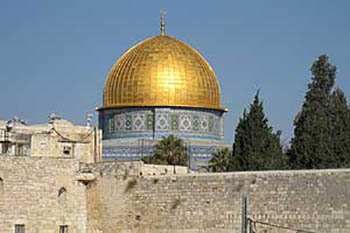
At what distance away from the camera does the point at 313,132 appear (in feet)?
90.7

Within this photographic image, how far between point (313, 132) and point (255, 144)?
1.94 m

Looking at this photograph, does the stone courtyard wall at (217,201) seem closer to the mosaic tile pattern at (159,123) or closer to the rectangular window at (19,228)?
the rectangular window at (19,228)

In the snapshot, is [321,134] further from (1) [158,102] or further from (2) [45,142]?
(1) [158,102]

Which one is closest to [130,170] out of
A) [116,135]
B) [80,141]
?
[80,141]

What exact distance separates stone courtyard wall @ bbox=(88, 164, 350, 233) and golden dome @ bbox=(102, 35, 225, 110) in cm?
1611

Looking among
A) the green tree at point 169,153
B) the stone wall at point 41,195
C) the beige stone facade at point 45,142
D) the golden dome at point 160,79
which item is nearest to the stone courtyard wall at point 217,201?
the stone wall at point 41,195

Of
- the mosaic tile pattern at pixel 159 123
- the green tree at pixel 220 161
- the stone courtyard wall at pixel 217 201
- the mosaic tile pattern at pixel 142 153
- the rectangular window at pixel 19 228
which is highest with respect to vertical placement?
the mosaic tile pattern at pixel 159 123

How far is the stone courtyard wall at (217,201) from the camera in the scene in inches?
864

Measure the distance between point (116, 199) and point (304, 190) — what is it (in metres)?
6.10

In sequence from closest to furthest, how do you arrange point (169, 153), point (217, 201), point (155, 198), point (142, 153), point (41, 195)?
1. point (217, 201)
2. point (155, 198)
3. point (41, 195)
4. point (169, 153)
5. point (142, 153)

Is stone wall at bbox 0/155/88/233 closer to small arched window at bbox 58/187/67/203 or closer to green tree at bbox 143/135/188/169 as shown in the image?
small arched window at bbox 58/187/67/203

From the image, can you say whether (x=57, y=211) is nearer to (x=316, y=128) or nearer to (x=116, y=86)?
(x=316, y=128)

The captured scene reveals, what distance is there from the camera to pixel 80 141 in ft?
98.5

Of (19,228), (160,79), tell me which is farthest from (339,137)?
(160,79)
